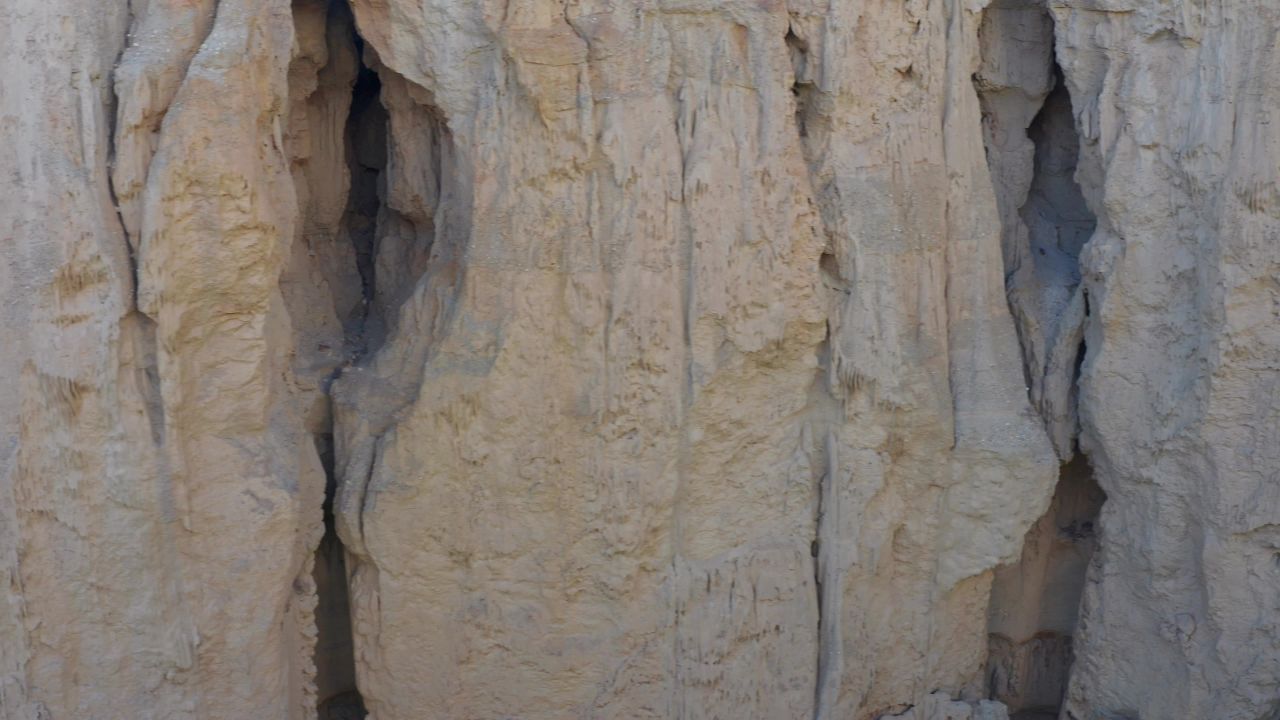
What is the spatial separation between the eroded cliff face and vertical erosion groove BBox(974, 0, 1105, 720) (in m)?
0.03

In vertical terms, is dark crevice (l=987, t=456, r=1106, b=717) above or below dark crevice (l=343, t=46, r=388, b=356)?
below

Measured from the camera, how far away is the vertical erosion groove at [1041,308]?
21.3 feet

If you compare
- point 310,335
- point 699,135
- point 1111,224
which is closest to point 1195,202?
point 1111,224

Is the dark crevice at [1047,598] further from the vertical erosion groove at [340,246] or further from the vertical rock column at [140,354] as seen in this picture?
the vertical rock column at [140,354]

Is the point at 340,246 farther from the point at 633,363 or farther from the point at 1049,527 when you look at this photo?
the point at 1049,527

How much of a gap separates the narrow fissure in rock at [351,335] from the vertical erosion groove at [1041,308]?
98.0 inches

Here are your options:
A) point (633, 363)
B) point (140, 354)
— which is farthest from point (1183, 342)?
point (140, 354)

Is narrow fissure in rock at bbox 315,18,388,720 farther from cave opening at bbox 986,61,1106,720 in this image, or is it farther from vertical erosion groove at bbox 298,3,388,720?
cave opening at bbox 986,61,1106,720

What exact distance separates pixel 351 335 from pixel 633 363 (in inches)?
48.1

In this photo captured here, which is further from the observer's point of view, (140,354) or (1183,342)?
(1183,342)

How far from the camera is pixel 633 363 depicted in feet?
18.6

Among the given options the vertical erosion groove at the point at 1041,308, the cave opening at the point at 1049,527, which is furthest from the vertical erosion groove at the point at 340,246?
the cave opening at the point at 1049,527

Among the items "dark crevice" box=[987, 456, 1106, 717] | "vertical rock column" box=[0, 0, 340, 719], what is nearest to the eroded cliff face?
"vertical rock column" box=[0, 0, 340, 719]

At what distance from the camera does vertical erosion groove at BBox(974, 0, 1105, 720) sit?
6500 millimetres
